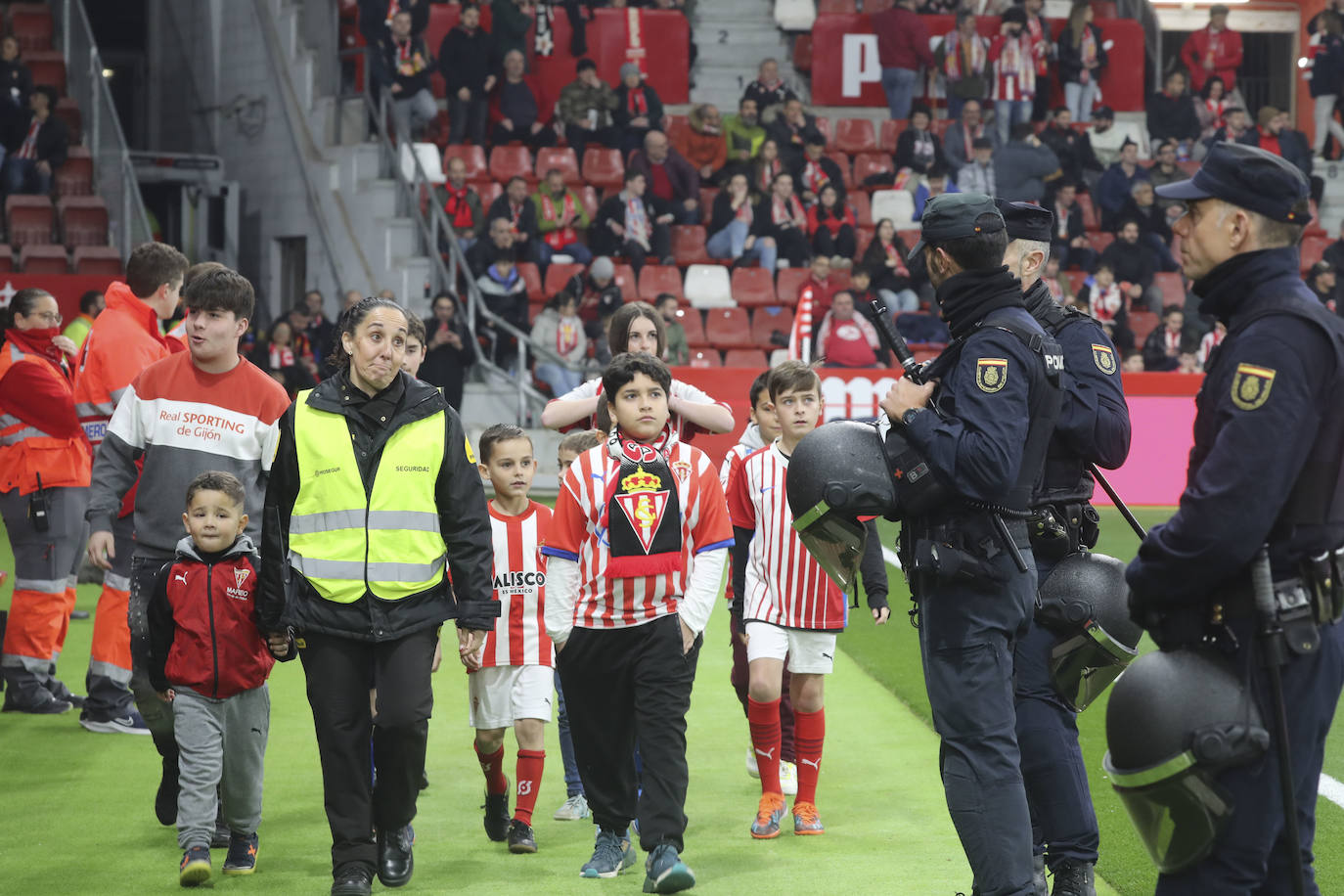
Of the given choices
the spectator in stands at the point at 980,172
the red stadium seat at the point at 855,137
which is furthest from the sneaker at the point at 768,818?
the red stadium seat at the point at 855,137

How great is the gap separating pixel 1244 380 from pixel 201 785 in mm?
3921

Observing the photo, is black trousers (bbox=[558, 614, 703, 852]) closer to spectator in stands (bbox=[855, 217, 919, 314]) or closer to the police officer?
the police officer

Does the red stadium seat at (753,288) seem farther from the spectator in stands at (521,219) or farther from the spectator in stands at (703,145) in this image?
the spectator in stands at (521,219)

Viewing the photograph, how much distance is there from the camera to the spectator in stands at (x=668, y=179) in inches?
786

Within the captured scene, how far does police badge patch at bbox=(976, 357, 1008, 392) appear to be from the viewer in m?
4.38

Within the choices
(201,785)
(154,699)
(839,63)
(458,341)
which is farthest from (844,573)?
(839,63)

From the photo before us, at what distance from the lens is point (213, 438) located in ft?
20.6

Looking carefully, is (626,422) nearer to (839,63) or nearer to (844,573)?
(844,573)

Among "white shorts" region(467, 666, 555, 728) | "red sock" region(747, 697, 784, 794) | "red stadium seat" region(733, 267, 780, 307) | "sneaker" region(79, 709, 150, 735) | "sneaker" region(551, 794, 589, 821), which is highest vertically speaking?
"red stadium seat" region(733, 267, 780, 307)

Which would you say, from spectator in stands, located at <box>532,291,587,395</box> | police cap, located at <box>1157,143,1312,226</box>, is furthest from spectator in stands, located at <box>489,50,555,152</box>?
police cap, located at <box>1157,143,1312,226</box>

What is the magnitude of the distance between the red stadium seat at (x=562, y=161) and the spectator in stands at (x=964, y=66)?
18.7 ft

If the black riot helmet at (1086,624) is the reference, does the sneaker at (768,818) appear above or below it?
below

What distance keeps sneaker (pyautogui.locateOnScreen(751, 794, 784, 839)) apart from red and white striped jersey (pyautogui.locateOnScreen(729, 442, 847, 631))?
0.71m

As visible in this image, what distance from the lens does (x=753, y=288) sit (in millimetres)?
19859
